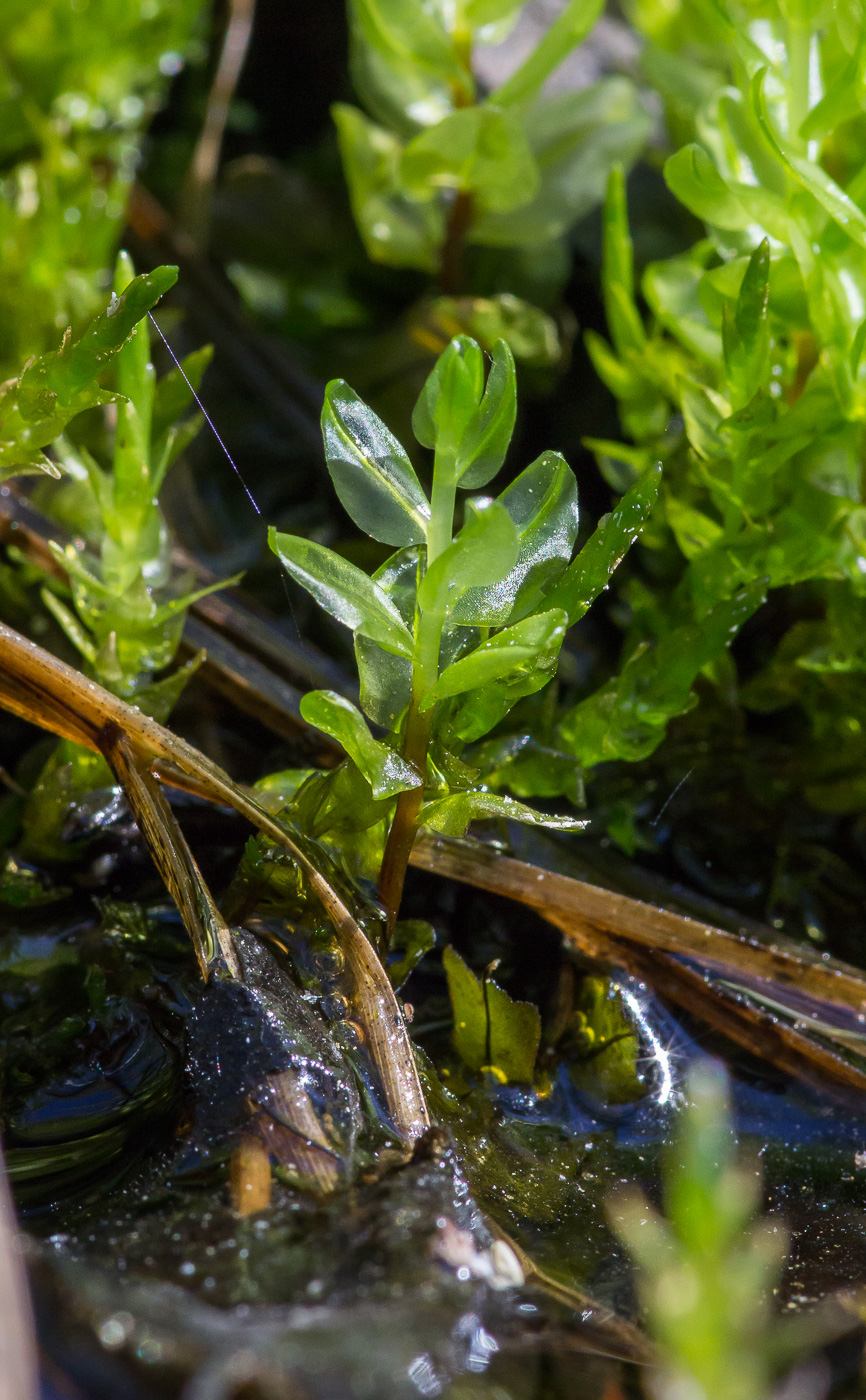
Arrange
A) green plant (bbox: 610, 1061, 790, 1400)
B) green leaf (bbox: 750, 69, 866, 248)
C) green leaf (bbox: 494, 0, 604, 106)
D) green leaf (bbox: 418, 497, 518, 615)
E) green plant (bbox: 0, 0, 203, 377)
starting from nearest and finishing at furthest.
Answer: green plant (bbox: 610, 1061, 790, 1400), green leaf (bbox: 418, 497, 518, 615), green leaf (bbox: 750, 69, 866, 248), green leaf (bbox: 494, 0, 604, 106), green plant (bbox: 0, 0, 203, 377)

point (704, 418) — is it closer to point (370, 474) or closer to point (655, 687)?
point (655, 687)

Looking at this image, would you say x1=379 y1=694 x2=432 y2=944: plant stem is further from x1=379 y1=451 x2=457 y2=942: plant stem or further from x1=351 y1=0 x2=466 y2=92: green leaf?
x1=351 y1=0 x2=466 y2=92: green leaf

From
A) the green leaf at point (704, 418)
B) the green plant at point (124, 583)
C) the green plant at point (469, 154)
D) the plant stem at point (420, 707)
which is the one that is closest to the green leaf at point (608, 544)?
the plant stem at point (420, 707)

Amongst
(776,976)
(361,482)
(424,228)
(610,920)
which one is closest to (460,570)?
(361,482)

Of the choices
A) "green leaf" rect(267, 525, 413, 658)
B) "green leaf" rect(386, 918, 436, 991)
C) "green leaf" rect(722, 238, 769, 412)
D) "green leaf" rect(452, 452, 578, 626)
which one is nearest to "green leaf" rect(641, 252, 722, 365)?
"green leaf" rect(722, 238, 769, 412)

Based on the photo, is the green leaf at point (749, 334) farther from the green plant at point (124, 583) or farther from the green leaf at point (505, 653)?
the green plant at point (124, 583)

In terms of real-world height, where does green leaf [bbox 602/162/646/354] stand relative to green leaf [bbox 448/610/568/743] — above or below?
above

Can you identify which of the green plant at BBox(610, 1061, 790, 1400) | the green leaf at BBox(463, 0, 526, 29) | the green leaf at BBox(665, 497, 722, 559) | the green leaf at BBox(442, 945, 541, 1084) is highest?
the green leaf at BBox(463, 0, 526, 29)

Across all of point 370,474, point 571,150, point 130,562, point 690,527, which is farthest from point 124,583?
point 571,150
